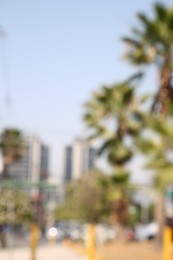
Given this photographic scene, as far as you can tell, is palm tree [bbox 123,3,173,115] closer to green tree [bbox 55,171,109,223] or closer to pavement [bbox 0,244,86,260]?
pavement [bbox 0,244,86,260]

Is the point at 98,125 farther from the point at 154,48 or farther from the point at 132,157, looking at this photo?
the point at 154,48

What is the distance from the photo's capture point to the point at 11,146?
5278cm

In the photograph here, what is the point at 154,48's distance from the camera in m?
25.7

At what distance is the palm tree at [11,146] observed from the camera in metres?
50.5

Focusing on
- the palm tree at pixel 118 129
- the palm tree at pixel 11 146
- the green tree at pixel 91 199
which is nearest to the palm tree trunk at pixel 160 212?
the palm tree at pixel 118 129

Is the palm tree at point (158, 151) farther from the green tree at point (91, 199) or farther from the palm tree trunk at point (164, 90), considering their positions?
the green tree at point (91, 199)

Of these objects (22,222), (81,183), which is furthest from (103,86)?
(81,183)

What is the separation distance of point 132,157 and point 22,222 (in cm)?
869

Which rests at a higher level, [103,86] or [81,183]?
[103,86]

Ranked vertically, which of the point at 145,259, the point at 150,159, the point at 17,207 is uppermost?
the point at 150,159

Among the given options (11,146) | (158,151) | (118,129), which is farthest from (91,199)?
A: (158,151)

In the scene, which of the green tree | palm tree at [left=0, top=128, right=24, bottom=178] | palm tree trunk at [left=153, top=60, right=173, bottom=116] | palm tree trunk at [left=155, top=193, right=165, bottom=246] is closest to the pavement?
palm tree trunk at [left=155, top=193, right=165, bottom=246]

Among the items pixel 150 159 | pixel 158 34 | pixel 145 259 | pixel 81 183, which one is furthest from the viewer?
pixel 81 183

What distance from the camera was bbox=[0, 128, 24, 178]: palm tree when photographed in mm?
50531
